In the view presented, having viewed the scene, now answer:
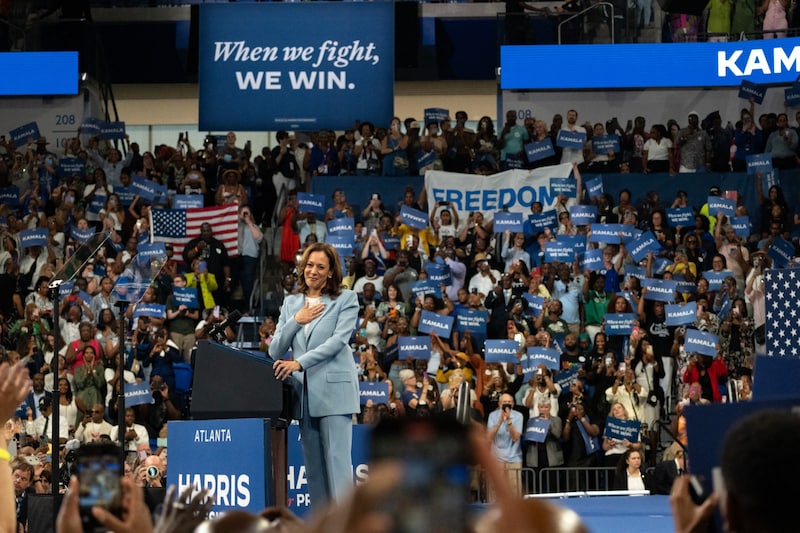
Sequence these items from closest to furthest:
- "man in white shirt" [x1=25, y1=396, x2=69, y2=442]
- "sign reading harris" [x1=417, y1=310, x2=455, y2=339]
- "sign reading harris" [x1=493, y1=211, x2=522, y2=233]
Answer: "man in white shirt" [x1=25, y1=396, x2=69, y2=442] < "sign reading harris" [x1=417, y1=310, x2=455, y2=339] < "sign reading harris" [x1=493, y1=211, x2=522, y2=233]

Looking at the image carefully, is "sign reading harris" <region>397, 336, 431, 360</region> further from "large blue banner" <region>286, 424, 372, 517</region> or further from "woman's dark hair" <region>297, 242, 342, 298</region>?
"woman's dark hair" <region>297, 242, 342, 298</region>

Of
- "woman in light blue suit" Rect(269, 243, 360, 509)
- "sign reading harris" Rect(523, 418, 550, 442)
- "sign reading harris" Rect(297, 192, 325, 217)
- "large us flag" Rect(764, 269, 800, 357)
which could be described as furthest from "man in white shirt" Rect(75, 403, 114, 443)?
"large us flag" Rect(764, 269, 800, 357)

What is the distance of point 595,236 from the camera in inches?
633

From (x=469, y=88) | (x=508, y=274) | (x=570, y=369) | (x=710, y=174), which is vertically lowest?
(x=570, y=369)

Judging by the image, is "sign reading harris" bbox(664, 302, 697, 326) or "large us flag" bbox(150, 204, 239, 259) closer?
"sign reading harris" bbox(664, 302, 697, 326)

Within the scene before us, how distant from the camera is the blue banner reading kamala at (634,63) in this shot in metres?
20.1

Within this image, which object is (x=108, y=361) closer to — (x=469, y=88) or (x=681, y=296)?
(x=681, y=296)

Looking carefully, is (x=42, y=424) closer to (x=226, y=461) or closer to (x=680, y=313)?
(x=680, y=313)

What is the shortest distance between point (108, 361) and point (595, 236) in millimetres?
5908

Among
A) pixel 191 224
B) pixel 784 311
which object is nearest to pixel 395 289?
pixel 191 224

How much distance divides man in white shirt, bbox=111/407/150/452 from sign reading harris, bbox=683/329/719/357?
5666mm

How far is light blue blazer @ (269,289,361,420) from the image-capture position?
6223 mm

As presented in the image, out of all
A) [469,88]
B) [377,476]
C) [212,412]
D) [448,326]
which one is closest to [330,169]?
[448,326]

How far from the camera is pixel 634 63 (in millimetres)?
20359
